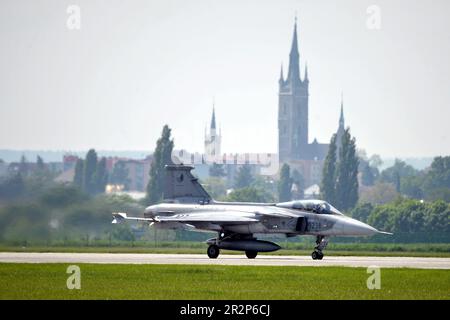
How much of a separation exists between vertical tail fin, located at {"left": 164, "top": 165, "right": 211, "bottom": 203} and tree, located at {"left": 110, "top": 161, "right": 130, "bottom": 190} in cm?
8720

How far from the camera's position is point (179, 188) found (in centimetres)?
5509

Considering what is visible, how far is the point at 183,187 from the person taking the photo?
5506cm

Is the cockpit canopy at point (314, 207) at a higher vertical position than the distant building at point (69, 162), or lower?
lower

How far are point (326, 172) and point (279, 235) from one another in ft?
321

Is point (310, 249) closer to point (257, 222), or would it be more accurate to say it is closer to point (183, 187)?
point (183, 187)

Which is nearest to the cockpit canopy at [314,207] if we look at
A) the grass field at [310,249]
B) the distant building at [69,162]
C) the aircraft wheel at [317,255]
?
the aircraft wheel at [317,255]

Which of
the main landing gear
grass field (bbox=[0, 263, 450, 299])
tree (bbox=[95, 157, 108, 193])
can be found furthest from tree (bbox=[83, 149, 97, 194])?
grass field (bbox=[0, 263, 450, 299])

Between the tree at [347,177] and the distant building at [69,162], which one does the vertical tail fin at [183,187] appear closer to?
the distant building at [69,162]

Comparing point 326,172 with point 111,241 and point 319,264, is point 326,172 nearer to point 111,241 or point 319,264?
point 111,241

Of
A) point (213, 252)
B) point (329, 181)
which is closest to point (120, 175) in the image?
point (329, 181)

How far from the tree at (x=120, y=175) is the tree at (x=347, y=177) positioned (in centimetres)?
2520

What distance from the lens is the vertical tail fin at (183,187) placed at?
5488 cm
